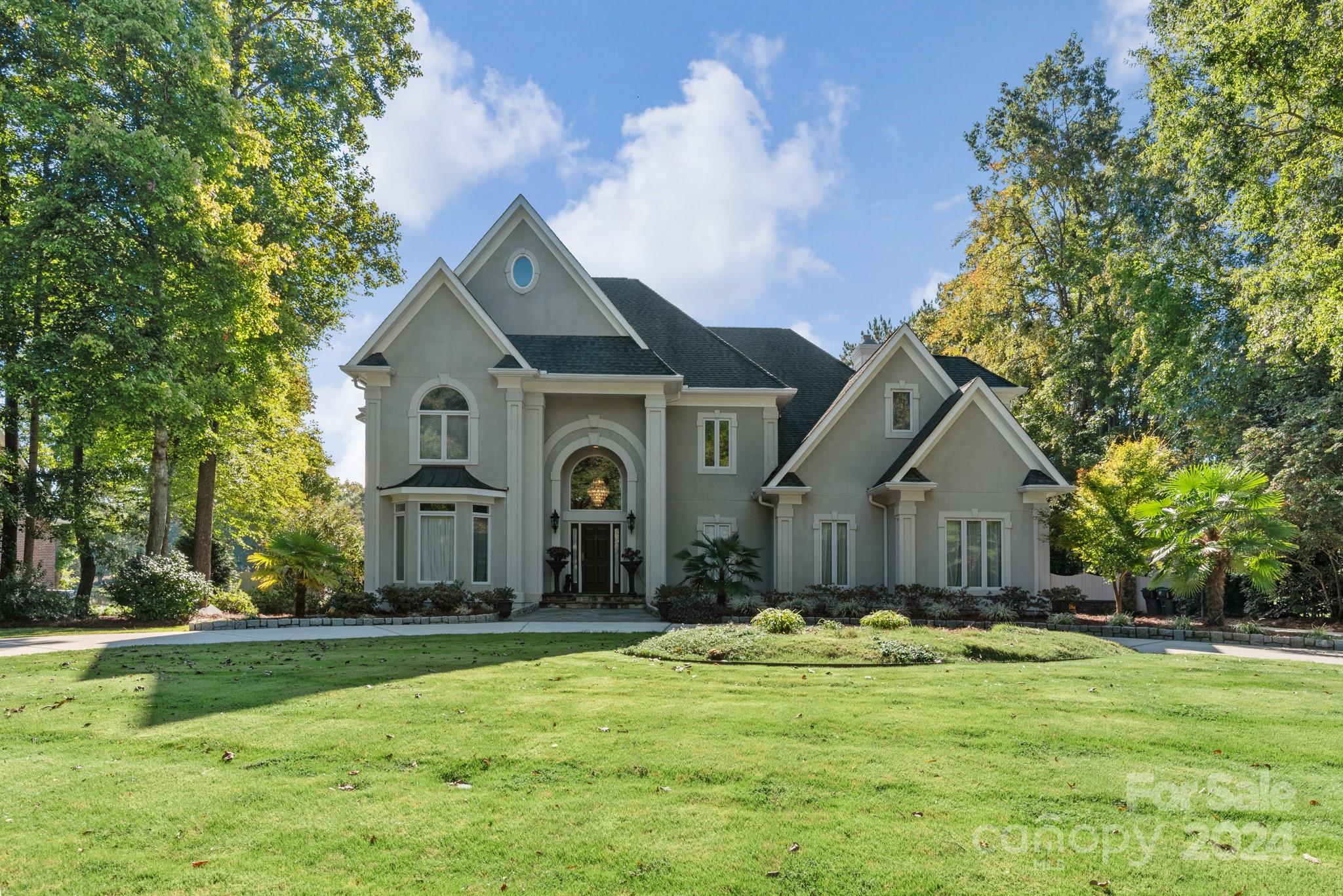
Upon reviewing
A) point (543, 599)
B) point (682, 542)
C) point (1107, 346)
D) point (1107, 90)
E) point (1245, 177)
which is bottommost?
point (543, 599)

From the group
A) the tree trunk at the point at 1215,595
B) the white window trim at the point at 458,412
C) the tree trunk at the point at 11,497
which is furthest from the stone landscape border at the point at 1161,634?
the tree trunk at the point at 11,497

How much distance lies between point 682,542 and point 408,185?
1190 centimetres

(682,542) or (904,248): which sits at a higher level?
(904,248)

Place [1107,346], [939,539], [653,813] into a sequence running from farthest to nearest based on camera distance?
1. [1107,346]
2. [939,539]
3. [653,813]

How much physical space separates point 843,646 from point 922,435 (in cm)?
1120

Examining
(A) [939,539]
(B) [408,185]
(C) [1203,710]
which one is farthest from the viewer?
(A) [939,539]

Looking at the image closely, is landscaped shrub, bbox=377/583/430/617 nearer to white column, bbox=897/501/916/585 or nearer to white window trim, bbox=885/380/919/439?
white column, bbox=897/501/916/585

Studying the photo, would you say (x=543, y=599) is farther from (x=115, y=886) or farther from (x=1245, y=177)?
(x=1245, y=177)

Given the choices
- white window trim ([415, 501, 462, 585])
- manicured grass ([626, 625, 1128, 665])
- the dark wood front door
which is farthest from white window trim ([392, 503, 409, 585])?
manicured grass ([626, 625, 1128, 665])

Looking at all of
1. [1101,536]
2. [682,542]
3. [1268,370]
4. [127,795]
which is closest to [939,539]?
[1101,536]

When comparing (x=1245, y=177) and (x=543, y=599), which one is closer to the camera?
(x=1245, y=177)

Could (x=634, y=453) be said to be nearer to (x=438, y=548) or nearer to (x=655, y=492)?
(x=655, y=492)

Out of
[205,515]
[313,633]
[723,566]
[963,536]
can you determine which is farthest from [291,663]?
[963,536]

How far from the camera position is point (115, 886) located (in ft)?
13.2
